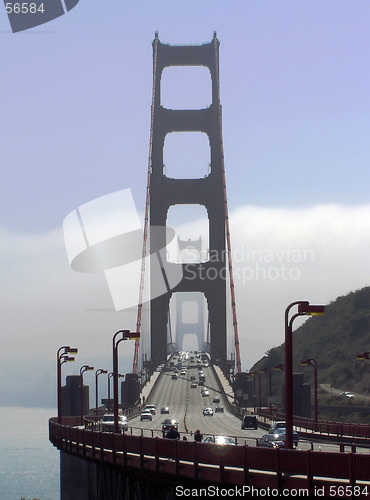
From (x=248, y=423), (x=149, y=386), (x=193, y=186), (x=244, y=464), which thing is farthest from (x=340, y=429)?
(x=149, y=386)

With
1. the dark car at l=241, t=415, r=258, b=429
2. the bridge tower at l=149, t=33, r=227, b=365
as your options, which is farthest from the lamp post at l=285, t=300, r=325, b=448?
the bridge tower at l=149, t=33, r=227, b=365

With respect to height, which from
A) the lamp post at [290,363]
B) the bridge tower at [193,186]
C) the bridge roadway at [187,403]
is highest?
the bridge tower at [193,186]

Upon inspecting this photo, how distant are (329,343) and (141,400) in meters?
59.9

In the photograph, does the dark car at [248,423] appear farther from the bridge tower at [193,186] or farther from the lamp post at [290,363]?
the bridge tower at [193,186]

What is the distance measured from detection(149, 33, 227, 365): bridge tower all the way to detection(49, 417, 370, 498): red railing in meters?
85.3

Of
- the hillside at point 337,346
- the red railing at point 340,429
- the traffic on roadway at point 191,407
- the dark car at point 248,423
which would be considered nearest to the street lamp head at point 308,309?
the traffic on roadway at point 191,407

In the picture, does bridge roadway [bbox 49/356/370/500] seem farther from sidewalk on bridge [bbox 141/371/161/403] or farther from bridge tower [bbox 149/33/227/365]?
bridge tower [bbox 149/33/227/365]

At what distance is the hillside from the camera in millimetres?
133750

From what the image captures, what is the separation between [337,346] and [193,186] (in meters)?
48.8

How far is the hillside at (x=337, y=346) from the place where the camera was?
13375 cm

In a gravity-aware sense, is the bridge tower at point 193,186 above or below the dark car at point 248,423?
above

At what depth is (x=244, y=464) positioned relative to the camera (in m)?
24.4

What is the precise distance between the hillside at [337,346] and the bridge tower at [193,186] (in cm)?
2000

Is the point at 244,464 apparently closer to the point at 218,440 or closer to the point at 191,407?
the point at 218,440
